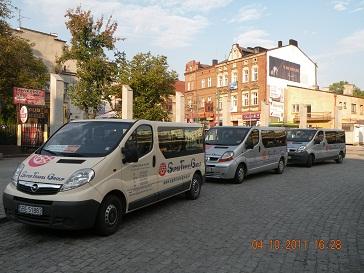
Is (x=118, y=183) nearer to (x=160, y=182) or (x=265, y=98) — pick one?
(x=160, y=182)

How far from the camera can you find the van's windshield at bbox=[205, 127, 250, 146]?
13727 mm

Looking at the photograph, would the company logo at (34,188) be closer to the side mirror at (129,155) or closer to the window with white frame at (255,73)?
the side mirror at (129,155)

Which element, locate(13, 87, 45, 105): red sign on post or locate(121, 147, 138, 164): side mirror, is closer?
locate(121, 147, 138, 164): side mirror

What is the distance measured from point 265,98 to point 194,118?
1528 cm

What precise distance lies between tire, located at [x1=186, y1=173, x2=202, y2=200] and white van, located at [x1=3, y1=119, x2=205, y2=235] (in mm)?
1147

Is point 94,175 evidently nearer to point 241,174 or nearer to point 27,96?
point 241,174

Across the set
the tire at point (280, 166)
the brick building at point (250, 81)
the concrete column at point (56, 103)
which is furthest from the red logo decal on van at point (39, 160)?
the brick building at point (250, 81)

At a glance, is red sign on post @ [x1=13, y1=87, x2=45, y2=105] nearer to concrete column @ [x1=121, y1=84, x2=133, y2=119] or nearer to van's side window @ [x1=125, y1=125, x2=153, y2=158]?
concrete column @ [x1=121, y1=84, x2=133, y2=119]

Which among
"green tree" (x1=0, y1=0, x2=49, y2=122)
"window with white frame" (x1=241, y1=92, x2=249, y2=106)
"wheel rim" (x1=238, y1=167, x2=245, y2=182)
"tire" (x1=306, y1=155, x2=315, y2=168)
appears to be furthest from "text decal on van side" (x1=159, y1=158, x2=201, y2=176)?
"window with white frame" (x1=241, y1=92, x2=249, y2=106)

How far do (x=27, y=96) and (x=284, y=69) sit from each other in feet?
145

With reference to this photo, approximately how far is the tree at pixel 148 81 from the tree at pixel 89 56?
1.85m

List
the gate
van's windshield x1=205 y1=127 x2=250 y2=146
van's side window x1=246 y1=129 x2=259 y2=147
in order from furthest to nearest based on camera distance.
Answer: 1. the gate
2. van's side window x1=246 y1=129 x2=259 y2=147
3. van's windshield x1=205 y1=127 x2=250 y2=146

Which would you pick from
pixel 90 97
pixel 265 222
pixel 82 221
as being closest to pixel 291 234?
pixel 265 222

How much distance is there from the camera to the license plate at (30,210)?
20.4 ft
